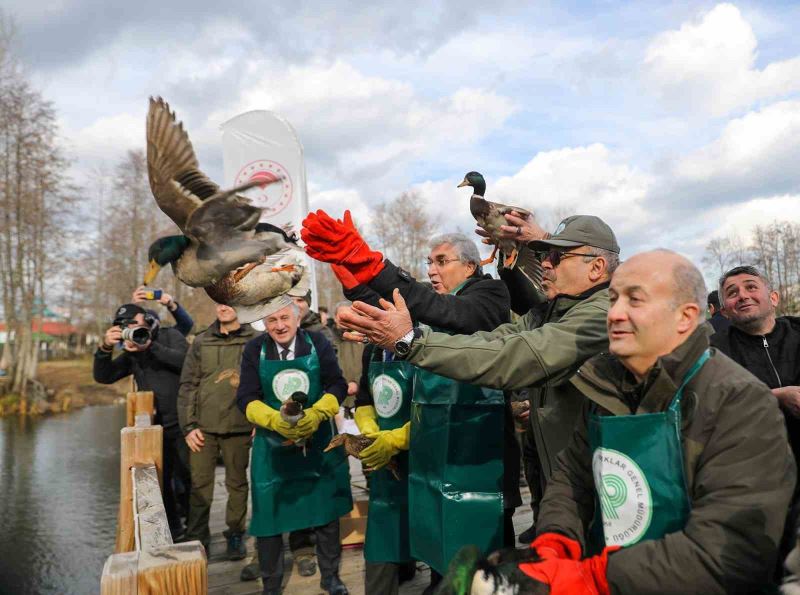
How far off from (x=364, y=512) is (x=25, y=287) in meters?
21.7

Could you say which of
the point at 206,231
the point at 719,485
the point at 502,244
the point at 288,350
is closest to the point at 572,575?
the point at 719,485

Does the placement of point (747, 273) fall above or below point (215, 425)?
above

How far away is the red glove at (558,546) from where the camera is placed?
5.95ft

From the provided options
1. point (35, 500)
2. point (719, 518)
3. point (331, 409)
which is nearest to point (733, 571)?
point (719, 518)

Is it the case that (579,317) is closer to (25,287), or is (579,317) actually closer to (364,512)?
(364,512)

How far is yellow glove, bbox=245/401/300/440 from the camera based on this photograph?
408 cm

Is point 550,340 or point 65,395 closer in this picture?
point 550,340

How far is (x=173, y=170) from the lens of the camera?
217 cm

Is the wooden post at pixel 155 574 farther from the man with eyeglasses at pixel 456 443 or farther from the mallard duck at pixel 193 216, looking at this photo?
the man with eyeglasses at pixel 456 443

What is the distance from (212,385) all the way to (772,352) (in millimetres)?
4033

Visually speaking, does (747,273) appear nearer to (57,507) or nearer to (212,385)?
(212,385)

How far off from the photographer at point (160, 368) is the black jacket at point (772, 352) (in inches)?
180

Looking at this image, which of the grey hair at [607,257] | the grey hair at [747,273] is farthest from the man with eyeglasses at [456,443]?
the grey hair at [747,273]

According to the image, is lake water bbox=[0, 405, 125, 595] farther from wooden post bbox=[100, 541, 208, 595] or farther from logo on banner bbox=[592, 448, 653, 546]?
logo on banner bbox=[592, 448, 653, 546]
